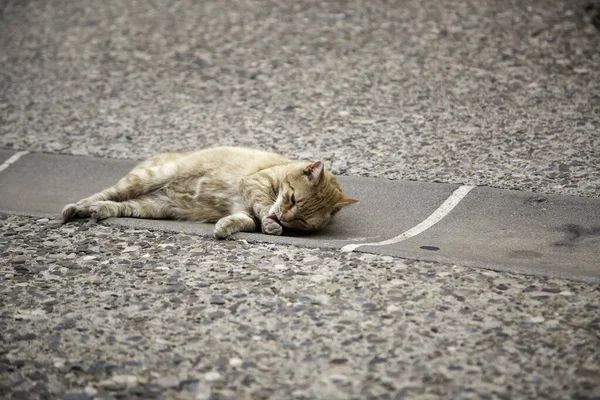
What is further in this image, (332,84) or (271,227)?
(332,84)

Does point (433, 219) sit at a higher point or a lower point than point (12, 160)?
lower

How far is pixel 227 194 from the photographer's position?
592cm

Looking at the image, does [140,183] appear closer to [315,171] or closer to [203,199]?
[203,199]

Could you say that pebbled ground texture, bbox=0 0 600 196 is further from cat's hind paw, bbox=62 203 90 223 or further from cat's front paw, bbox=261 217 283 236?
cat's hind paw, bbox=62 203 90 223

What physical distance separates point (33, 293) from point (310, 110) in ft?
13.6

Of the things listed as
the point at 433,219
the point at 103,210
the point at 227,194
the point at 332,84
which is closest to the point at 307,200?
the point at 227,194

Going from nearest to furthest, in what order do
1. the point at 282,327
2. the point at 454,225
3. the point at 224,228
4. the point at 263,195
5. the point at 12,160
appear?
1. the point at 282,327
2. the point at 224,228
3. the point at 454,225
4. the point at 263,195
5. the point at 12,160

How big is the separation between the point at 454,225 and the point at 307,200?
42.9 inches

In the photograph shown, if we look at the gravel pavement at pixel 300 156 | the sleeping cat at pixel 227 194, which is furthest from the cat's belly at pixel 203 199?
the gravel pavement at pixel 300 156

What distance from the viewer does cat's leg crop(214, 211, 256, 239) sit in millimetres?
5457

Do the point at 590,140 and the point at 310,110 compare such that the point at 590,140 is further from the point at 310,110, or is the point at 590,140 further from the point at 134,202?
the point at 134,202

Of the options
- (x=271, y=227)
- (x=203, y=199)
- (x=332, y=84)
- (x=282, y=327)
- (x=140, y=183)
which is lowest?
(x=282, y=327)

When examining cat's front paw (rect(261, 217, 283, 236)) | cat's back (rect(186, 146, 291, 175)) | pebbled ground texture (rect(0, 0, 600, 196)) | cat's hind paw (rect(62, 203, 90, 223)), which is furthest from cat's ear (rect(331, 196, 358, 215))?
cat's hind paw (rect(62, 203, 90, 223))

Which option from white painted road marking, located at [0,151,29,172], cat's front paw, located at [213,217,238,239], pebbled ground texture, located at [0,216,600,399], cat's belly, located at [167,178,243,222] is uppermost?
white painted road marking, located at [0,151,29,172]
